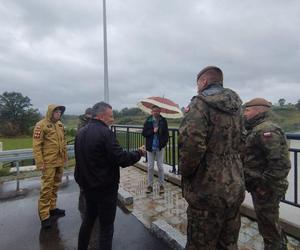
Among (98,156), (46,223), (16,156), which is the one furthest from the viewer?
(16,156)

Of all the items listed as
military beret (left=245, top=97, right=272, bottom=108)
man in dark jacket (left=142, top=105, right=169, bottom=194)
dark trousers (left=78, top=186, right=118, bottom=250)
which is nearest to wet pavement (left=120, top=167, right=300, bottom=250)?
man in dark jacket (left=142, top=105, right=169, bottom=194)

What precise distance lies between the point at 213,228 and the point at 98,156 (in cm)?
127

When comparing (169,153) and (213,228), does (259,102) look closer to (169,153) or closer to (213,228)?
(213,228)

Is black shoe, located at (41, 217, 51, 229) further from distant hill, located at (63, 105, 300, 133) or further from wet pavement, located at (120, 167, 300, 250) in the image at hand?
distant hill, located at (63, 105, 300, 133)

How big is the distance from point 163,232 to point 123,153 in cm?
142

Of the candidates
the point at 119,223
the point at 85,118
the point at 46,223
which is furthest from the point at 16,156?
the point at 119,223

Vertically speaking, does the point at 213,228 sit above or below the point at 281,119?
below

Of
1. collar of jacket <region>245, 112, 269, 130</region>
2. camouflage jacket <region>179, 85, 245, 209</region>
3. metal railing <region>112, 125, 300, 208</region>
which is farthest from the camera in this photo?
metal railing <region>112, 125, 300, 208</region>

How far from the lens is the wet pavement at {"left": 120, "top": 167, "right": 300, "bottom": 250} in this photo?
3146 millimetres

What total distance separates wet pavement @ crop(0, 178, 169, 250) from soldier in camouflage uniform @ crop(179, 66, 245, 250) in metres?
1.36

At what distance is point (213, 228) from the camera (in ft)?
6.73

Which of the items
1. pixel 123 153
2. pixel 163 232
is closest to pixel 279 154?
pixel 123 153

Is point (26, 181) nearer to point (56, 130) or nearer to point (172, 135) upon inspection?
point (56, 130)

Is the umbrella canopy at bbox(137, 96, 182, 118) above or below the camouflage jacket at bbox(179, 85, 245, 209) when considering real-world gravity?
above
